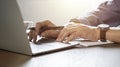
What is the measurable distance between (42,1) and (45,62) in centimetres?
192

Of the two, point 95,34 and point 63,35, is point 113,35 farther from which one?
point 63,35

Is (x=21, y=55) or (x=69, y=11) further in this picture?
(x=69, y=11)

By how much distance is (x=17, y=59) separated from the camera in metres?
0.81

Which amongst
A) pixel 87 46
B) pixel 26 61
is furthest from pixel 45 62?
pixel 87 46

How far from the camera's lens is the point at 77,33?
1.19m

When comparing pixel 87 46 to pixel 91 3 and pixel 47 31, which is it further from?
pixel 91 3

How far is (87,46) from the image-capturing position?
1002 millimetres

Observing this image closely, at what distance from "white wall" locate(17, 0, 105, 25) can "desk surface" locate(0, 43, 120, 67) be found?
1.67 meters

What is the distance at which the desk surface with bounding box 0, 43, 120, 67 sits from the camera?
0.75m

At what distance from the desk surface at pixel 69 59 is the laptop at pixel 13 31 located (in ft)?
0.09

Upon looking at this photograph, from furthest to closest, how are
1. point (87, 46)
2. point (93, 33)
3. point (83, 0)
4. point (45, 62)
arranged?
point (83, 0) < point (93, 33) < point (87, 46) < point (45, 62)

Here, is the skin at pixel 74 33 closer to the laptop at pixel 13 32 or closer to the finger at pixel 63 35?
the finger at pixel 63 35

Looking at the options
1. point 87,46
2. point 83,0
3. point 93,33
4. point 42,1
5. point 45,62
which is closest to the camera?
point 45,62

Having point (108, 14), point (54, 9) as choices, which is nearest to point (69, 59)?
point (108, 14)
